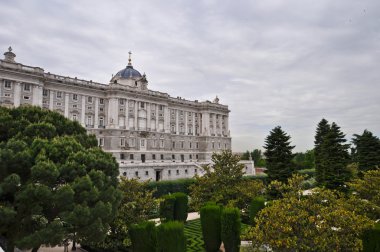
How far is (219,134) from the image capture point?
261 ft

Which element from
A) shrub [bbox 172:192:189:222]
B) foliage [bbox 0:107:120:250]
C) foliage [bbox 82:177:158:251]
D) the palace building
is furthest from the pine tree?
the palace building

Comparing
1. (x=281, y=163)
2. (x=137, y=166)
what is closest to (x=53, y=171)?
(x=281, y=163)

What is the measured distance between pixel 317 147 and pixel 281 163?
556 inches

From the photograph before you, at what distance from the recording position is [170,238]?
14.8 m

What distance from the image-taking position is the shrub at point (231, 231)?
60.0 feet

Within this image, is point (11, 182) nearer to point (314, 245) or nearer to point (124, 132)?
point (314, 245)

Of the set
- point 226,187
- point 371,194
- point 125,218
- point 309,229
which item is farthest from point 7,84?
point 371,194

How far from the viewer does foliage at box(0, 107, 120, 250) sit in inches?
534

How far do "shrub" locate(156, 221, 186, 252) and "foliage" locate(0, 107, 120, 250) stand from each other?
9.39 ft

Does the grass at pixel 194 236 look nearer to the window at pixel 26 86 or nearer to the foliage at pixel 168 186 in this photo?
the foliage at pixel 168 186

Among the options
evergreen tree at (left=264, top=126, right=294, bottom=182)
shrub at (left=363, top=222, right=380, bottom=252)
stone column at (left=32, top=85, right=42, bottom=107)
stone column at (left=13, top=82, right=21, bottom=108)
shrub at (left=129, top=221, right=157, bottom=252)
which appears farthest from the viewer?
stone column at (left=32, top=85, right=42, bottom=107)

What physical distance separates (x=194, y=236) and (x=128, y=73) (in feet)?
155

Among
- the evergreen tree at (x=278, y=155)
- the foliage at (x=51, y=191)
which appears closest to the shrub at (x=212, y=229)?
the foliage at (x=51, y=191)

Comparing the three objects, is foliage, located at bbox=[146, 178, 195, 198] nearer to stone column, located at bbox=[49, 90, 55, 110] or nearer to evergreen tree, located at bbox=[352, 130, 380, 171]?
evergreen tree, located at bbox=[352, 130, 380, 171]
